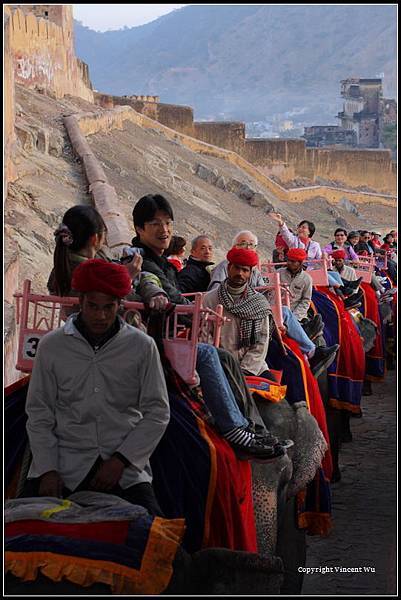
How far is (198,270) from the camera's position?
29.4 feet

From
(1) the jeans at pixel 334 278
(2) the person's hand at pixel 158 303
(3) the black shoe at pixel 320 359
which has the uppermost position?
(1) the jeans at pixel 334 278

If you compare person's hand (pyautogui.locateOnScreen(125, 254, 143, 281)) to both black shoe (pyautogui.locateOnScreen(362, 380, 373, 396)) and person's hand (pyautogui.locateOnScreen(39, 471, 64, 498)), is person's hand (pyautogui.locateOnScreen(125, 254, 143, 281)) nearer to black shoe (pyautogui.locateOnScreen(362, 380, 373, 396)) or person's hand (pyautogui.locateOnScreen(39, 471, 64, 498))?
person's hand (pyautogui.locateOnScreen(39, 471, 64, 498))

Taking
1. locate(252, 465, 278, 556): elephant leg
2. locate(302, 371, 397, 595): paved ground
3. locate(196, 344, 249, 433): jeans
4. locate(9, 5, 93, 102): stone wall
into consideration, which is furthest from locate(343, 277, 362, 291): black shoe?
locate(9, 5, 93, 102): stone wall

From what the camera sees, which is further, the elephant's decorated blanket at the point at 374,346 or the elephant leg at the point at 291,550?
the elephant's decorated blanket at the point at 374,346

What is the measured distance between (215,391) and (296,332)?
3.46 m

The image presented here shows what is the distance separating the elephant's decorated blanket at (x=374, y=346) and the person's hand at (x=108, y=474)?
10336 millimetres

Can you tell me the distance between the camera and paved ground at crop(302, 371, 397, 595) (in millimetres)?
8055

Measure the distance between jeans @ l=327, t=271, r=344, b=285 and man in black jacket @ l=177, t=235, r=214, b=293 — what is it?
14.3 feet

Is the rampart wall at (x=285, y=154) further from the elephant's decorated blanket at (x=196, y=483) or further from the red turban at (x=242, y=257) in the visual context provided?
the elephant's decorated blanket at (x=196, y=483)

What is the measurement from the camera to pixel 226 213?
4125 cm

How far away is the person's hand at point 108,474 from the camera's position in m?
4.91

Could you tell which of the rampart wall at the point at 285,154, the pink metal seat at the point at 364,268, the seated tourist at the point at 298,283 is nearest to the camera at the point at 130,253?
the seated tourist at the point at 298,283

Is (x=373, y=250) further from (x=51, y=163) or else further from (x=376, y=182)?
(x=376, y=182)

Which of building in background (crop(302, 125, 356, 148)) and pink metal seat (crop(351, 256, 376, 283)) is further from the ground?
building in background (crop(302, 125, 356, 148))
